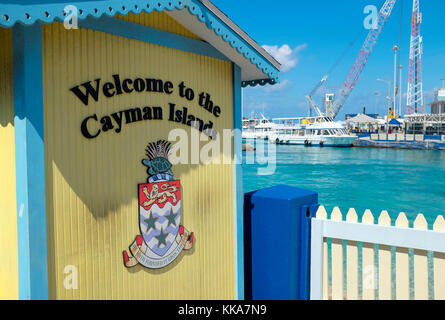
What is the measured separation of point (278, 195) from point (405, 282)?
4.19 ft

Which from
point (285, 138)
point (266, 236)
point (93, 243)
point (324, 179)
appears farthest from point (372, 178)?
point (285, 138)

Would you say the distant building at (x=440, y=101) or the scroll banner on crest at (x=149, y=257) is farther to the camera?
the distant building at (x=440, y=101)

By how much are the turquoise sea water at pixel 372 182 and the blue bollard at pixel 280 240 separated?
432 inches

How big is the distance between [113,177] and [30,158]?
62cm

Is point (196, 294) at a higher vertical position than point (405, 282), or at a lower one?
lower

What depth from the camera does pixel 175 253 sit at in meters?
3.13

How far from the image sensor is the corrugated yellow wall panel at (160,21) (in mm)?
2836

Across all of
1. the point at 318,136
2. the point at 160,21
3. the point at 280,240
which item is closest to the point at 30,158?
the point at 160,21

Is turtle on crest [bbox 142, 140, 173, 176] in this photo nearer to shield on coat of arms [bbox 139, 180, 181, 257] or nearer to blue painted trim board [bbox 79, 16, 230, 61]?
shield on coat of arms [bbox 139, 180, 181, 257]

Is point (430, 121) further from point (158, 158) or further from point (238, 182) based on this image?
point (158, 158)

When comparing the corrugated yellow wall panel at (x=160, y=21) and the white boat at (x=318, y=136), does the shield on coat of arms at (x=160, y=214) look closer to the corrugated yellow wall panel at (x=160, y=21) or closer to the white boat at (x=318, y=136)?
the corrugated yellow wall panel at (x=160, y=21)

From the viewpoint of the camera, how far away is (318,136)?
49312 mm

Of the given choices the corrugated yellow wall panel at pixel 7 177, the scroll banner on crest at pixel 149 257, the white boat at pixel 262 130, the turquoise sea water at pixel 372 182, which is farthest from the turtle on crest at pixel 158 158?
the white boat at pixel 262 130
